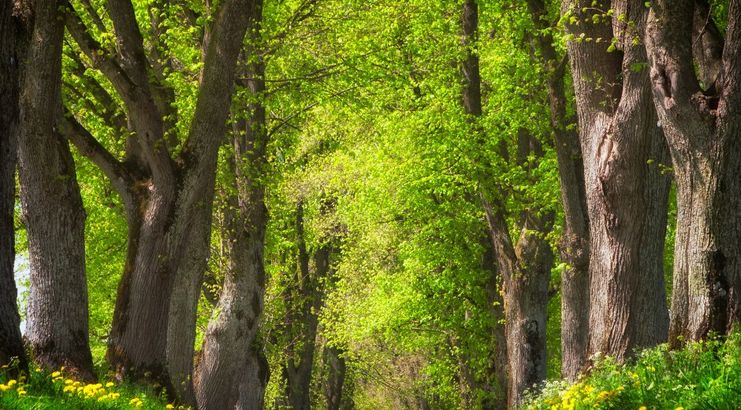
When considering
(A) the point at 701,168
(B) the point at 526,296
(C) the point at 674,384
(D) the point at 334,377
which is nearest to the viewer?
(C) the point at 674,384

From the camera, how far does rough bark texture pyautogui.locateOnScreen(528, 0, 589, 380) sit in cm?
2009

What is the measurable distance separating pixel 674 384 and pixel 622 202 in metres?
6.09

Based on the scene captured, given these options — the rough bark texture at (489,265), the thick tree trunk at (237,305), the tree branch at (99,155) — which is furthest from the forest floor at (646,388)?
the rough bark texture at (489,265)

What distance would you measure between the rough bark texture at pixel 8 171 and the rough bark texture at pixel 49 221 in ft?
14.4

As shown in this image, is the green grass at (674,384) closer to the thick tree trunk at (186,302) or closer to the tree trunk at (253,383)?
the thick tree trunk at (186,302)

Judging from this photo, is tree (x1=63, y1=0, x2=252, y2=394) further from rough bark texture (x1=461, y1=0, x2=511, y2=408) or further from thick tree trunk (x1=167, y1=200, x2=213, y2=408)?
rough bark texture (x1=461, y1=0, x2=511, y2=408)

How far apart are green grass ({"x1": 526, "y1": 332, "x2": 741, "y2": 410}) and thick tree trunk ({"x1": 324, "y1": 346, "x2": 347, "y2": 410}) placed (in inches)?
1429

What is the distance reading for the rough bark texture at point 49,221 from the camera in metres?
14.3

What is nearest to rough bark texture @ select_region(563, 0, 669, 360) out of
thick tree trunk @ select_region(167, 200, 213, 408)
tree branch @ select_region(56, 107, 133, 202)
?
thick tree trunk @ select_region(167, 200, 213, 408)

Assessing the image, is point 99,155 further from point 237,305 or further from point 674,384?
point 674,384

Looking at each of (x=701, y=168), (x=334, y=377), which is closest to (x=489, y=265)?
(x=334, y=377)

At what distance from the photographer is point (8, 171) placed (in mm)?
9883

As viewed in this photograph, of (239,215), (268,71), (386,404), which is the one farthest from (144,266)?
(386,404)

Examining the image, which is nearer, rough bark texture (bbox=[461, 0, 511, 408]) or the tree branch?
the tree branch
